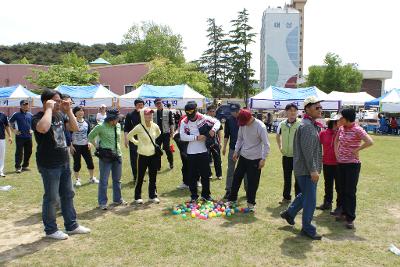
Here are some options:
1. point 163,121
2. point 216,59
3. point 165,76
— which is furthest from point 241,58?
point 163,121

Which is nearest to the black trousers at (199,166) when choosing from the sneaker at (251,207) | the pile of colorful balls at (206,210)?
the pile of colorful balls at (206,210)

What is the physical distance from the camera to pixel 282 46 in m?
106

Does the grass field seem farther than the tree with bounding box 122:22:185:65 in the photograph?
No

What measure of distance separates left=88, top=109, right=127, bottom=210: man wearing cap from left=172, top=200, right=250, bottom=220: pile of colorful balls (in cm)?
124

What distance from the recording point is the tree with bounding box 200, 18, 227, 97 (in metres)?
55.7

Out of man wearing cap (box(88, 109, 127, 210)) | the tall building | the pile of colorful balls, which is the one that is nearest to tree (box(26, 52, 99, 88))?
man wearing cap (box(88, 109, 127, 210))

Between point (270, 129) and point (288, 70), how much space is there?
82656mm

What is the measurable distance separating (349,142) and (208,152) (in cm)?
249

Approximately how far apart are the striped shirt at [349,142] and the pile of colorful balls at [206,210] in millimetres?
1891

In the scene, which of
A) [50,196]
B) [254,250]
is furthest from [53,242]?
[254,250]

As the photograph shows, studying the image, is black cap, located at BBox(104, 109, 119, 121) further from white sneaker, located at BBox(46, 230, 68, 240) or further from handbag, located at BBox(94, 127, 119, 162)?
white sneaker, located at BBox(46, 230, 68, 240)

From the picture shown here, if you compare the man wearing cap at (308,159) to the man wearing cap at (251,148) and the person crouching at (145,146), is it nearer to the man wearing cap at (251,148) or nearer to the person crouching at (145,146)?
the man wearing cap at (251,148)

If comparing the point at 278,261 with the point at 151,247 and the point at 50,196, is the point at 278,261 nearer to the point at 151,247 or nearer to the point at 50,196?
the point at 151,247

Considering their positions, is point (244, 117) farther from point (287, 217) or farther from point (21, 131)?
Answer: point (21, 131)
